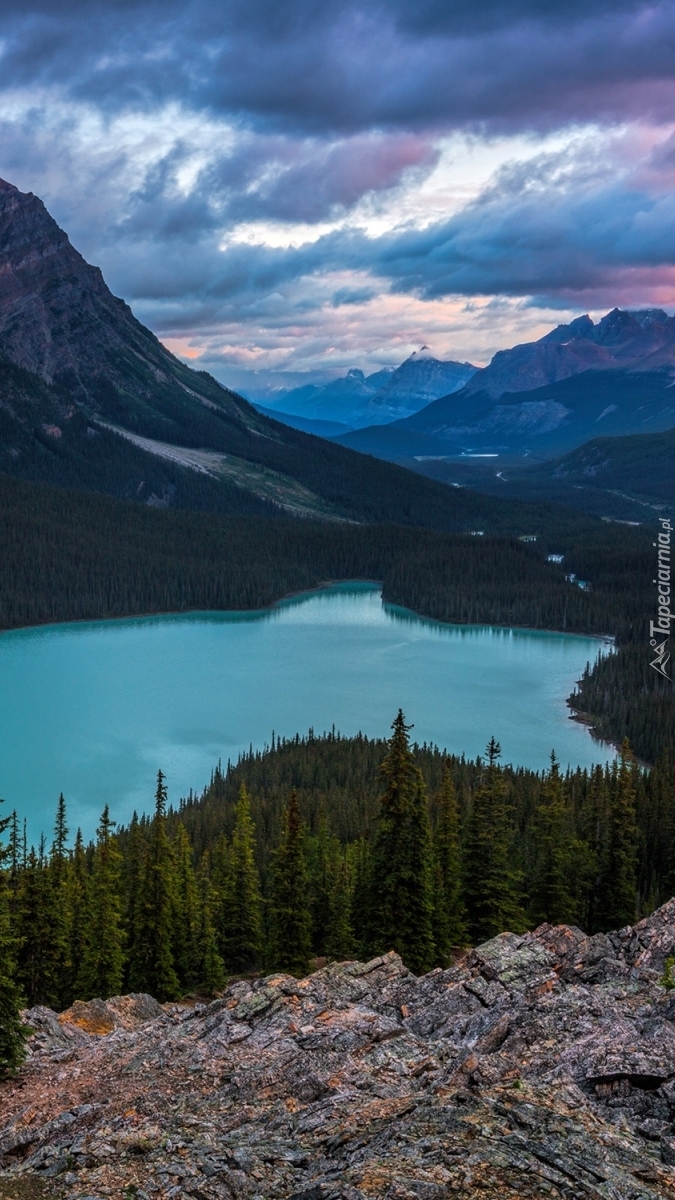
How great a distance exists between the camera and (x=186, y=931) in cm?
4366

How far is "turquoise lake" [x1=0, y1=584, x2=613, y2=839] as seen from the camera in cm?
9931

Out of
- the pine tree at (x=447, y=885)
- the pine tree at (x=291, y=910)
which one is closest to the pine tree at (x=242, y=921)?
the pine tree at (x=291, y=910)

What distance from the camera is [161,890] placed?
4200 centimetres

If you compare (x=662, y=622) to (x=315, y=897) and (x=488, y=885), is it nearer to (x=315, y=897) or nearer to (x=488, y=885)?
(x=488, y=885)

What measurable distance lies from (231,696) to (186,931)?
86771mm

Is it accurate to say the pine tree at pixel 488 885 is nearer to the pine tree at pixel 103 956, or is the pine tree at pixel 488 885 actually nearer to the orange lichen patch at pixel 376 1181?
the pine tree at pixel 103 956

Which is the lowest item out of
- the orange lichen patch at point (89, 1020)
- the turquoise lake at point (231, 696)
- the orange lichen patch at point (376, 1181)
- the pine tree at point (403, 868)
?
the turquoise lake at point (231, 696)

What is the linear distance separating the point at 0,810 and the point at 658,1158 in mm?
75716

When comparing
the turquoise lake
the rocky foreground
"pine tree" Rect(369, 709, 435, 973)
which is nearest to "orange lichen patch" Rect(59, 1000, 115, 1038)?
the rocky foreground

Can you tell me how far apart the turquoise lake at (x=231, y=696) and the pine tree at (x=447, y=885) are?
3950cm

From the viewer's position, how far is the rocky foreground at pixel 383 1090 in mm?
14812

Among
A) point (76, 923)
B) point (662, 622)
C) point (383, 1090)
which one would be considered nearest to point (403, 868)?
point (76, 923)

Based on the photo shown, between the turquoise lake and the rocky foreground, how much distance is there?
5685cm

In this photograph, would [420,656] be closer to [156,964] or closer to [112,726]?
[112,726]
